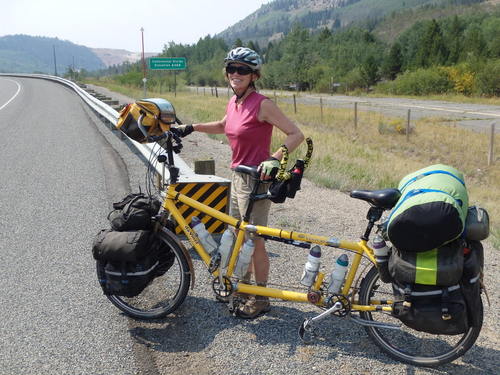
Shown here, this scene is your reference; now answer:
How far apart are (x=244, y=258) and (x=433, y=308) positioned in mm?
1318

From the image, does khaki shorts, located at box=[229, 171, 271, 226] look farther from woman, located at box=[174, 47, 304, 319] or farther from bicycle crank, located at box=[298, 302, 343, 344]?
bicycle crank, located at box=[298, 302, 343, 344]

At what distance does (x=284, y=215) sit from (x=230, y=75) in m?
2.85

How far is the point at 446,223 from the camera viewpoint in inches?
101

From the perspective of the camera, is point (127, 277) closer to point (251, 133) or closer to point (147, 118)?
point (147, 118)

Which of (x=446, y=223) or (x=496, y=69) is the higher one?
(x=496, y=69)

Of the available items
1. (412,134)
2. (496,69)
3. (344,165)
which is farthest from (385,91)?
(344,165)

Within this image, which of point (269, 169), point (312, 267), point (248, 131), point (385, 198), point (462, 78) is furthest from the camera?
point (462, 78)

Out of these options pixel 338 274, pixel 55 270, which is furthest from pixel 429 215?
pixel 55 270

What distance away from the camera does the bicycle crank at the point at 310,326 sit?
3.21 m

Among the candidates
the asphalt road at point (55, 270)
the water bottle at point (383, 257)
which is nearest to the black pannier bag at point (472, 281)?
the water bottle at point (383, 257)

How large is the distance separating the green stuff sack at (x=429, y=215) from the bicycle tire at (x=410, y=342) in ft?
1.88

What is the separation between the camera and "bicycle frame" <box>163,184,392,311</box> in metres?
3.21

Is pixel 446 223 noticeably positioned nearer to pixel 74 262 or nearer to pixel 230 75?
pixel 230 75

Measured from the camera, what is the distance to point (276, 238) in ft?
11.0
